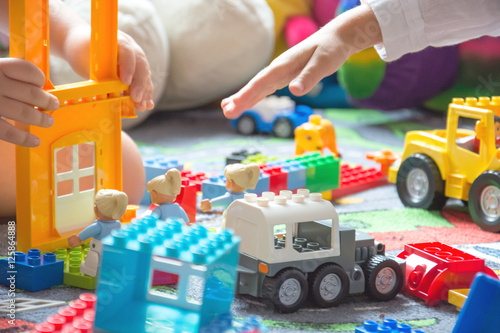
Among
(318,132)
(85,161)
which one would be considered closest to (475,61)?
(318,132)

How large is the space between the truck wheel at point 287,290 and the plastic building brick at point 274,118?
117 centimetres

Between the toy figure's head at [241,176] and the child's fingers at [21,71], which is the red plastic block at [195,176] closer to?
the toy figure's head at [241,176]

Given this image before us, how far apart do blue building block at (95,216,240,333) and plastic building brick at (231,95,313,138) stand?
4.42ft

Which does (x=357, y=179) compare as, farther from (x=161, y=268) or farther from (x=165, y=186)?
(x=161, y=268)

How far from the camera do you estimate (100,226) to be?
3.39 ft

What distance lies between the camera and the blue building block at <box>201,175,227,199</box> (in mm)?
1390

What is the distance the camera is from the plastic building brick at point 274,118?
211 centimetres

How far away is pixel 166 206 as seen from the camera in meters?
1.09

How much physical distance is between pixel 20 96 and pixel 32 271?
24 cm

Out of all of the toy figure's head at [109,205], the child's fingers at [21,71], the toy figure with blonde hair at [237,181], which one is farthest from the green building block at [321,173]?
the child's fingers at [21,71]

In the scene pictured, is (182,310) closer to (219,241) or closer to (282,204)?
(219,241)

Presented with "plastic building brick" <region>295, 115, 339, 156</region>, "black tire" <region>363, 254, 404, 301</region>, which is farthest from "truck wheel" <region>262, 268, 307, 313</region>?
"plastic building brick" <region>295, 115, 339, 156</region>

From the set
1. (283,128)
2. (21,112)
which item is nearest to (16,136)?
(21,112)

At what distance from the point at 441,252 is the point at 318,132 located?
0.68m
